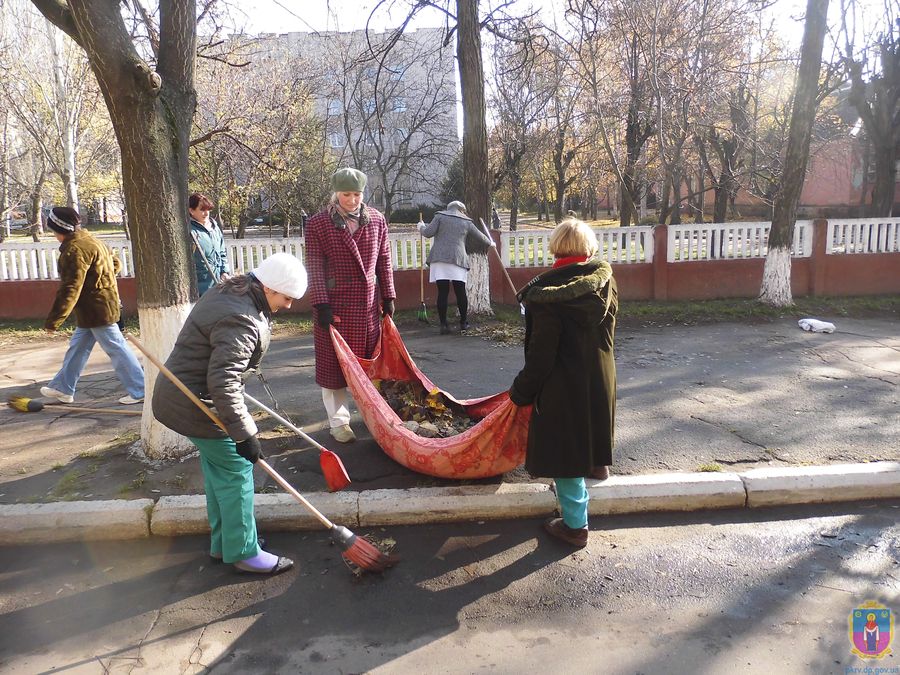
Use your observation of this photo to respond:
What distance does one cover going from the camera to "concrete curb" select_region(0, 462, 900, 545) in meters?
3.77

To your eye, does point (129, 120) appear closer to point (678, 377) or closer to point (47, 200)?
point (678, 377)

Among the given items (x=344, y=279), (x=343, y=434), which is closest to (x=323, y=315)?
(x=344, y=279)

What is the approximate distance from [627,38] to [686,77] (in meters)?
1.66

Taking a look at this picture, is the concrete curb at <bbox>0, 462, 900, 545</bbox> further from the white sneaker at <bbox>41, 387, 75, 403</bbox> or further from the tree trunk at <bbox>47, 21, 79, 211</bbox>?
the tree trunk at <bbox>47, 21, 79, 211</bbox>

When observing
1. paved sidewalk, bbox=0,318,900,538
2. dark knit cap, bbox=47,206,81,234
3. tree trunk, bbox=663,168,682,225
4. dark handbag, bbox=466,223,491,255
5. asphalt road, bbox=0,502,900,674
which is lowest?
asphalt road, bbox=0,502,900,674

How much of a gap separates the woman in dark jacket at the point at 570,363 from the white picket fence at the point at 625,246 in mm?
7080

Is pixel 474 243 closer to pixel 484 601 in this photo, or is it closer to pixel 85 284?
pixel 85 284

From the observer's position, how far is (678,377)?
6434 mm

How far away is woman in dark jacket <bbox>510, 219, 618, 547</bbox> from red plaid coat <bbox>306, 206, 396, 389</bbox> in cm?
164

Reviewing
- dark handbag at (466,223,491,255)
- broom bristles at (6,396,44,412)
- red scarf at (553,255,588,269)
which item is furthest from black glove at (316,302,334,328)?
dark handbag at (466,223,491,255)

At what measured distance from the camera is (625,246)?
1067cm

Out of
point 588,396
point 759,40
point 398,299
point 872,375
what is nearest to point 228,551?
point 588,396

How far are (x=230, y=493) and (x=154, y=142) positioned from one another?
2.34m

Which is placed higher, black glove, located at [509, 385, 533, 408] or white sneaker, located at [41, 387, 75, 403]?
black glove, located at [509, 385, 533, 408]
